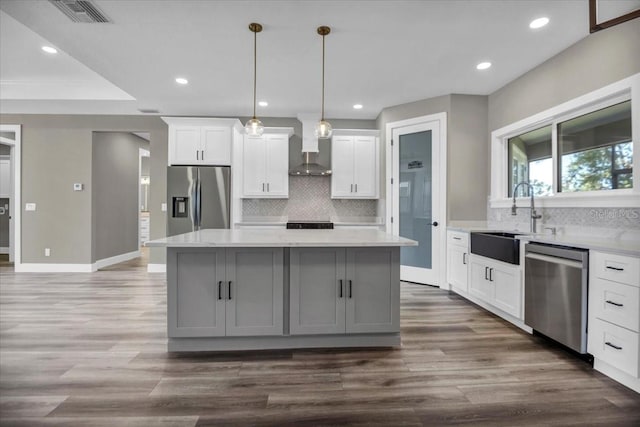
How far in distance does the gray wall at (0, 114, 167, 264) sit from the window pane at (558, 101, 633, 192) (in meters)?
5.70

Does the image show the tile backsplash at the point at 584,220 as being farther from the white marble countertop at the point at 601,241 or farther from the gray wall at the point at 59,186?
the gray wall at the point at 59,186

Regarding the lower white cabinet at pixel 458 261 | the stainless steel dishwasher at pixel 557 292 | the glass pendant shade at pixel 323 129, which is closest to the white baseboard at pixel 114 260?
the glass pendant shade at pixel 323 129

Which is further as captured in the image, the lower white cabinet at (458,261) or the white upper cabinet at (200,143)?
the white upper cabinet at (200,143)

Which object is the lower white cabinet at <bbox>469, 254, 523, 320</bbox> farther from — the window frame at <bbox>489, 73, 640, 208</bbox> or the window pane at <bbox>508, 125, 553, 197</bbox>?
the window pane at <bbox>508, 125, 553, 197</bbox>

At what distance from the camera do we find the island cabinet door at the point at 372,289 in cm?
252

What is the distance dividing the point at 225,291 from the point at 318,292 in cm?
72

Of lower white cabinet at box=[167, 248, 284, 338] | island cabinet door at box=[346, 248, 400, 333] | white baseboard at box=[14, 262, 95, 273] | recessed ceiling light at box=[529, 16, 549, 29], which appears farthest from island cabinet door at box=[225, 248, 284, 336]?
white baseboard at box=[14, 262, 95, 273]

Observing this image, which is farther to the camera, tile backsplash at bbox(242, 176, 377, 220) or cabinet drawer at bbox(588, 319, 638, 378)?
tile backsplash at bbox(242, 176, 377, 220)

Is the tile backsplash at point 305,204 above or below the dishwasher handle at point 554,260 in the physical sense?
above

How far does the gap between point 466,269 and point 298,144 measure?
11.1 feet

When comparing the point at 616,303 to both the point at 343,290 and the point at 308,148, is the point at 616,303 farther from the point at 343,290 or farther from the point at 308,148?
the point at 308,148

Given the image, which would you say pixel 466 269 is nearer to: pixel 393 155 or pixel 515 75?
pixel 393 155

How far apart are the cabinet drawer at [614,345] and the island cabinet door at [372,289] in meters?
1.33

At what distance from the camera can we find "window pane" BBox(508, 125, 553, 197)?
11.6ft
